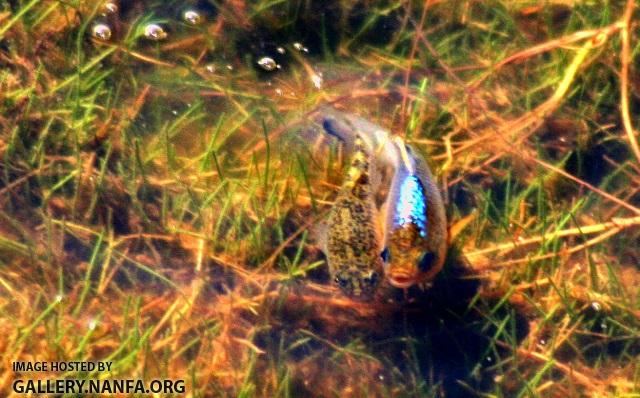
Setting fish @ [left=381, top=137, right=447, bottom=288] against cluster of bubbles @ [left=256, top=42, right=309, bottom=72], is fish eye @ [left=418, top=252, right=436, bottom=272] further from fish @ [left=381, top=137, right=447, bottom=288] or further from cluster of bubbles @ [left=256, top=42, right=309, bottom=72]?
cluster of bubbles @ [left=256, top=42, right=309, bottom=72]

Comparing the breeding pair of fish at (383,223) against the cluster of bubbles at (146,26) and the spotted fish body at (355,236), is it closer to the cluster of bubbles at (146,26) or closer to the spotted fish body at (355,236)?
the spotted fish body at (355,236)

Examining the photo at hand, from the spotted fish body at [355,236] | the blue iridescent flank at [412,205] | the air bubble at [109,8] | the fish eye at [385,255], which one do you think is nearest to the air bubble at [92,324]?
the spotted fish body at [355,236]

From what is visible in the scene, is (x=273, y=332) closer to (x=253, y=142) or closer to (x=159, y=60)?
(x=253, y=142)

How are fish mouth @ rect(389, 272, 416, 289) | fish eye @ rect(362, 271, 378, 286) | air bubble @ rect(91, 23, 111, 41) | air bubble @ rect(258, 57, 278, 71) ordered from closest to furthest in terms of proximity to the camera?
fish mouth @ rect(389, 272, 416, 289) → fish eye @ rect(362, 271, 378, 286) → air bubble @ rect(91, 23, 111, 41) → air bubble @ rect(258, 57, 278, 71)

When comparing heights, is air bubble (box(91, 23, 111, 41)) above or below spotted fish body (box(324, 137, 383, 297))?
above

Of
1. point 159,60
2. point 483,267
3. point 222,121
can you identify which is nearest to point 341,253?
point 483,267

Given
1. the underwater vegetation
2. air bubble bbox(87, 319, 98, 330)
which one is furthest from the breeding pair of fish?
air bubble bbox(87, 319, 98, 330)
